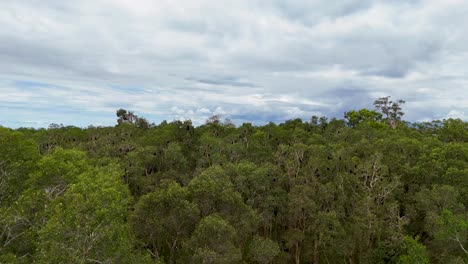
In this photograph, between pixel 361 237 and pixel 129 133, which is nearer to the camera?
pixel 361 237

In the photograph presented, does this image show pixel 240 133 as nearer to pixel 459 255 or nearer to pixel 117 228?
pixel 459 255

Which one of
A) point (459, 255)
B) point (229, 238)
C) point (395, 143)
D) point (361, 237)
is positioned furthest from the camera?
point (395, 143)

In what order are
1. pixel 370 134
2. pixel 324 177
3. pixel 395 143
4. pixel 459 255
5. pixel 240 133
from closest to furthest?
pixel 459 255, pixel 324 177, pixel 395 143, pixel 370 134, pixel 240 133

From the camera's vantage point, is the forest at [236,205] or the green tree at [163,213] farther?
the green tree at [163,213]

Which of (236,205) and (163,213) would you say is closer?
(163,213)

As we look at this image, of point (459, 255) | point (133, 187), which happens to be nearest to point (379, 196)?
point (459, 255)

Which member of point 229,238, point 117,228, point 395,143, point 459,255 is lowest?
point 459,255

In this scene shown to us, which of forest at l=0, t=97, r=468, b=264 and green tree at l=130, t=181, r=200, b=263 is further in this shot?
green tree at l=130, t=181, r=200, b=263

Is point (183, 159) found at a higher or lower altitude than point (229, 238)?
higher
